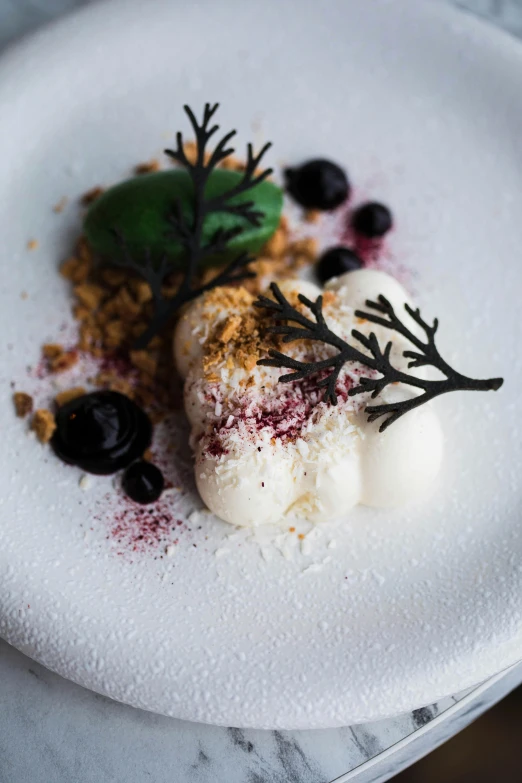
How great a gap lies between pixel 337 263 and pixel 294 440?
0.44 metres

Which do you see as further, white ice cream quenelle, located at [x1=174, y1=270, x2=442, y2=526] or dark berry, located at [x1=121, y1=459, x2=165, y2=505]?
dark berry, located at [x1=121, y1=459, x2=165, y2=505]

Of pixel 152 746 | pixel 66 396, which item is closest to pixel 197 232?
pixel 66 396

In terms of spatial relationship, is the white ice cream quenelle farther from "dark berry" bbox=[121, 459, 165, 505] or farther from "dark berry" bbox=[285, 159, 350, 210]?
"dark berry" bbox=[285, 159, 350, 210]

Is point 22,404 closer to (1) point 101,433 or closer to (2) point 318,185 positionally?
(1) point 101,433

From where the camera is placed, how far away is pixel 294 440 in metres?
1.28

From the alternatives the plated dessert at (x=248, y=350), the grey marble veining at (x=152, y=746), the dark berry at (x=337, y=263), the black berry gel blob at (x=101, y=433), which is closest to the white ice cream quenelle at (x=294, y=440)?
the plated dessert at (x=248, y=350)

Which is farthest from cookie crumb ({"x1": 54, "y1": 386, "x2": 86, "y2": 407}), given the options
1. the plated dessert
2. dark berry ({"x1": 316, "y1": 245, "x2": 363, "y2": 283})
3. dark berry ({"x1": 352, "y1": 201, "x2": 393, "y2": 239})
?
dark berry ({"x1": 352, "y1": 201, "x2": 393, "y2": 239})

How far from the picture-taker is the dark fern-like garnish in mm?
1422

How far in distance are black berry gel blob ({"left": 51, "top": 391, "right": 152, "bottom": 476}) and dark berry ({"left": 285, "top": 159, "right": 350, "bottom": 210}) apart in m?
0.56

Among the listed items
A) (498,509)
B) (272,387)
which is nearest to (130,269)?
(272,387)

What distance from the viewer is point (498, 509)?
138 centimetres

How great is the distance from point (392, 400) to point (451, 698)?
0.48 metres

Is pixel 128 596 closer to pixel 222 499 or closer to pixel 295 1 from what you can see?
pixel 222 499

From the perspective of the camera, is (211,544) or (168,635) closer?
(168,635)
